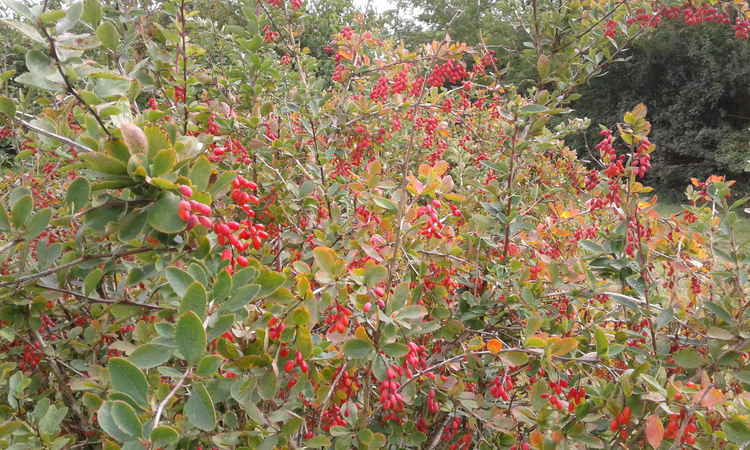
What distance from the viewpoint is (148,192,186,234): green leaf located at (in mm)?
946

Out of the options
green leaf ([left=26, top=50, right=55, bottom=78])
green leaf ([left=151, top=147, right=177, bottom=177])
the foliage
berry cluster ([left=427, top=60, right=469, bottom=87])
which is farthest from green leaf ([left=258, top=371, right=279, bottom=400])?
the foliage

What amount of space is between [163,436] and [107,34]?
1009 millimetres

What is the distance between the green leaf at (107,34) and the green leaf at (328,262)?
75 centimetres

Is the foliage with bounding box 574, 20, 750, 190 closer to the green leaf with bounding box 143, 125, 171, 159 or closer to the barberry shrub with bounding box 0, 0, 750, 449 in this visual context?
the barberry shrub with bounding box 0, 0, 750, 449

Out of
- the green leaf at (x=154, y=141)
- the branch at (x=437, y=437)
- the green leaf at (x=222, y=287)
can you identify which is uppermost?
the green leaf at (x=154, y=141)

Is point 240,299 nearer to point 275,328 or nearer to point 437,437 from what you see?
point 275,328

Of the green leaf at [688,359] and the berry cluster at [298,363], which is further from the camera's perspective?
the green leaf at [688,359]

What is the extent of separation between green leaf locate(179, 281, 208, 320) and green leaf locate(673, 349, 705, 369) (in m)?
1.21

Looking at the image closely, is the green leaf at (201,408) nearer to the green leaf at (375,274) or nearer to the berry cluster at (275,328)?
the berry cluster at (275,328)

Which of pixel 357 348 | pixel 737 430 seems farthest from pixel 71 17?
pixel 737 430

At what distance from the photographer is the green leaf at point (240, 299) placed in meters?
0.93

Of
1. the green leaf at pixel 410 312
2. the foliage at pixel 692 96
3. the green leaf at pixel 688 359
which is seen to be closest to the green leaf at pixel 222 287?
the green leaf at pixel 410 312

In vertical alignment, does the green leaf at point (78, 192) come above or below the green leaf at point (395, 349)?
above

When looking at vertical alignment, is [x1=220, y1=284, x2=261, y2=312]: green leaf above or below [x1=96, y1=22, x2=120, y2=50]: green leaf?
below
